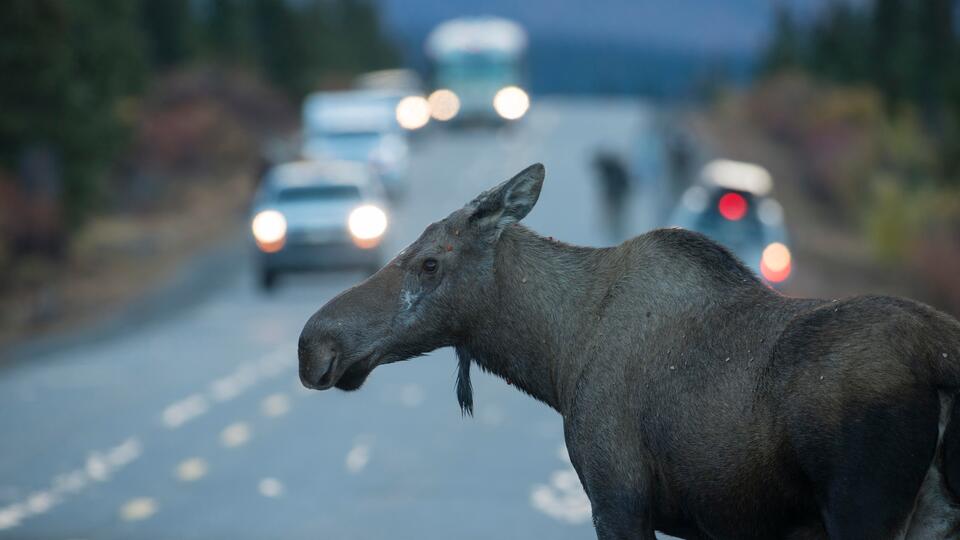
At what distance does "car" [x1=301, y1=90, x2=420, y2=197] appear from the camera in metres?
44.3

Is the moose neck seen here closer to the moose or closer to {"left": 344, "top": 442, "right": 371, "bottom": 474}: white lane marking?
the moose

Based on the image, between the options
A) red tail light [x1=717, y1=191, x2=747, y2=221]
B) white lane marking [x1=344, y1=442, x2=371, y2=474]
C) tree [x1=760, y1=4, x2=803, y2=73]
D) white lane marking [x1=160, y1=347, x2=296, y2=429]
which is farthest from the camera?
tree [x1=760, y1=4, x2=803, y2=73]

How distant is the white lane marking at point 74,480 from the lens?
12828 millimetres

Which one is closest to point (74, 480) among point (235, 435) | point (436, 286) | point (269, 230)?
point (235, 435)

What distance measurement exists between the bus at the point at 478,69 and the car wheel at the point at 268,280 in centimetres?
3338

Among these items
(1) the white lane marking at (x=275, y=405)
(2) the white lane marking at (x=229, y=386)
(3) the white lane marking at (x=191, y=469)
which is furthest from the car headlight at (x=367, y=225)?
(3) the white lane marking at (x=191, y=469)

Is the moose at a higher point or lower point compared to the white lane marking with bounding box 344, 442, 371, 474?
higher

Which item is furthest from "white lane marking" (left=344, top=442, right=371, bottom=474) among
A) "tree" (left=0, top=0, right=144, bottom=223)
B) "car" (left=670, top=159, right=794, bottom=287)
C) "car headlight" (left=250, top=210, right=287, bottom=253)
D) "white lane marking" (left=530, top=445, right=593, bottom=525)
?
"tree" (left=0, top=0, right=144, bottom=223)

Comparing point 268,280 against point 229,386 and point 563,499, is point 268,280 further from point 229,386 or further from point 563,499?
point 563,499

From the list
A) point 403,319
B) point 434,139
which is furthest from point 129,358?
point 434,139

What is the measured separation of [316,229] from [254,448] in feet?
40.4

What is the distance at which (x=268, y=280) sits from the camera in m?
28.4

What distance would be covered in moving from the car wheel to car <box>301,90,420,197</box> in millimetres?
14723

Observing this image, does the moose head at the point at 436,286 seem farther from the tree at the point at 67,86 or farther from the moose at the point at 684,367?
the tree at the point at 67,86
